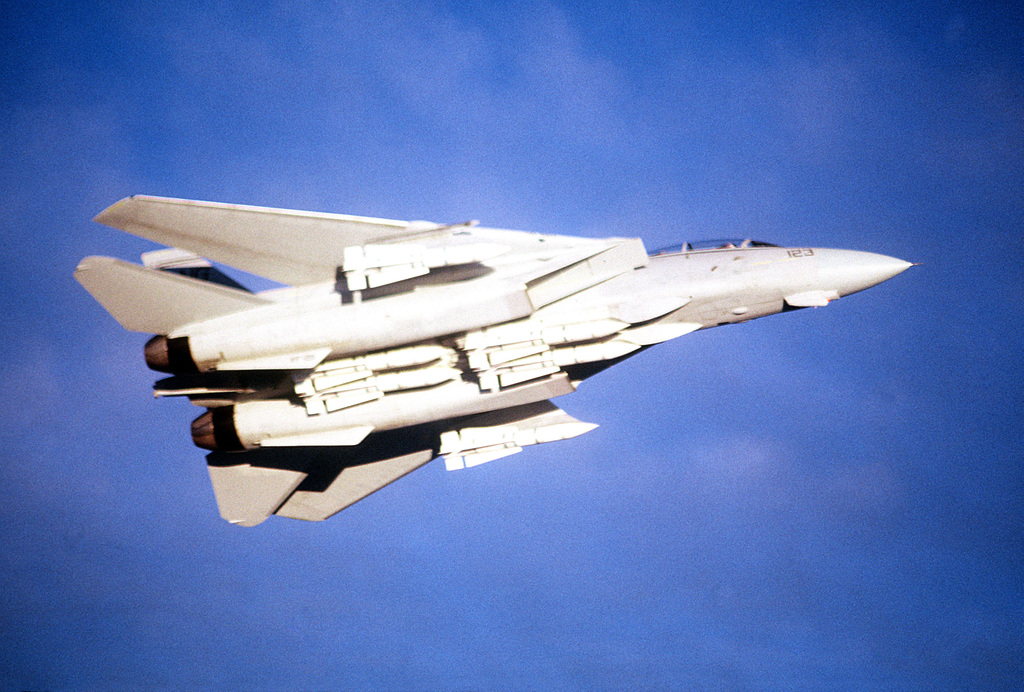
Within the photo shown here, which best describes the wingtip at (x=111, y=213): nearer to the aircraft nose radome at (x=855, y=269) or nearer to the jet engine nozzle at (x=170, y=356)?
the jet engine nozzle at (x=170, y=356)

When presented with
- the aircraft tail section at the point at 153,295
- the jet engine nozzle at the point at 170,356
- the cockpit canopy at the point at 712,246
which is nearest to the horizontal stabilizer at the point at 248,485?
the jet engine nozzle at the point at 170,356

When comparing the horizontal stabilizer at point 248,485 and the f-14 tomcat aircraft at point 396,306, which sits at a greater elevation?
the f-14 tomcat aircraft at point 396,306

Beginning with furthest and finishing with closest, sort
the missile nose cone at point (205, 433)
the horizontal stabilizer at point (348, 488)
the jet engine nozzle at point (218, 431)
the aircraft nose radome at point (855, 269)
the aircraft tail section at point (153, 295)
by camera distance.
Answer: the horizontal stabilizer at point (348, 488)
the missile nose cone at point (205, 433)
the jet engine nozzle at point (218, 431)
the aircraft nose radome at point (855, 269)
the aircraft tail section at point (153, 295)

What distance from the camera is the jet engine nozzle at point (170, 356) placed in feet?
55.1

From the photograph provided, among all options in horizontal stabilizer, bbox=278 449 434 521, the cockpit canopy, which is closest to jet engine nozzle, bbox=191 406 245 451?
horizontal stabilizer, bbox=278 449 434 521

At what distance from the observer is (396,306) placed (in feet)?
53.7

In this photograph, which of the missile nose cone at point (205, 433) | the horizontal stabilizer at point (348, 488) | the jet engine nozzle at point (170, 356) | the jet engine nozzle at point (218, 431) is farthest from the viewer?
the horizontal stabilizer at point (348, 488)

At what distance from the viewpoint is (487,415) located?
19.0 m

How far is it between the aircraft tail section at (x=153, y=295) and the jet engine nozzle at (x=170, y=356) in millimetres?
439

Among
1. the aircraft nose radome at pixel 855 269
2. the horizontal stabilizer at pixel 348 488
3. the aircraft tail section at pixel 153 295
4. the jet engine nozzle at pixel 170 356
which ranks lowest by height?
the horizontal stabilizer at pixel 348 488

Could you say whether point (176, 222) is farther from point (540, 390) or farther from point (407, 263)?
point (540, 390)

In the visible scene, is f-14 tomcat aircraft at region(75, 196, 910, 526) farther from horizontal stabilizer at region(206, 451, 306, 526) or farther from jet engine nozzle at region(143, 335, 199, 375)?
horizontal stabilizer at region(206, 451, 306, 526)

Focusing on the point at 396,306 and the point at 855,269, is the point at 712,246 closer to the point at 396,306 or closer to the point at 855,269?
the point at 855,269

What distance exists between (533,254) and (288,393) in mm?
5479
